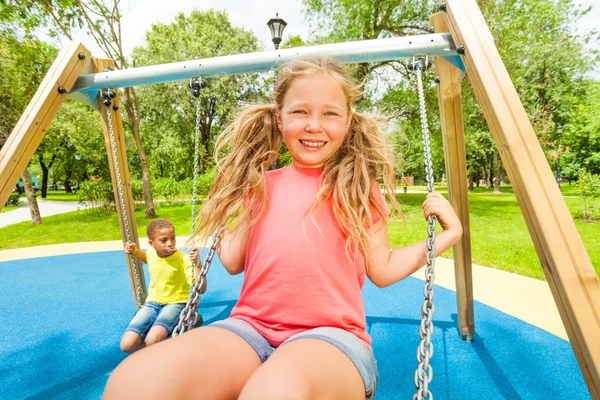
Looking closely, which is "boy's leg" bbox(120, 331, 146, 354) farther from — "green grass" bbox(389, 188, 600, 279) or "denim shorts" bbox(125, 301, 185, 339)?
"green grass" bbox(389, 188, 600, 279)

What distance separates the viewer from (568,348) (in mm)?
2795

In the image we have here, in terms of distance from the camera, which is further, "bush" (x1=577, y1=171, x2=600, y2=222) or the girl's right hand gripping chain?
"bush" (x1=577, y1=171, x2=600, y2=222)

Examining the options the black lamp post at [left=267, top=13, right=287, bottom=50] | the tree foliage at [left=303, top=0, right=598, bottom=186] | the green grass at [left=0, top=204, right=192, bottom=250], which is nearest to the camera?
the black lamp post at [left=267, top=13, right=287, bottom=50]

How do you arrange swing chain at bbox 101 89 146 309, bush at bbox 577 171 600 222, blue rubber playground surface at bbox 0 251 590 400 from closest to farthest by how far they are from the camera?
blue rubber playground surface at bbox 0 251 590 400
swing chain at bbox 101 89 146 309
bush at bbox 577 171 600 222

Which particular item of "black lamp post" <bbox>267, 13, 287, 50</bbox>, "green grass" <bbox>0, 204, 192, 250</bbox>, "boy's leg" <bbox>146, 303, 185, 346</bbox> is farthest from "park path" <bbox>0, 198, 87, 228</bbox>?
"boy's leg" <bbox>146, 303, 185, 346</bbox>

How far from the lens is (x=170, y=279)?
111 inches

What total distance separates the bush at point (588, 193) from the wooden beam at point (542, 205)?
8792 mm

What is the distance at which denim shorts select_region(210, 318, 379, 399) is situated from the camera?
44.9 inches

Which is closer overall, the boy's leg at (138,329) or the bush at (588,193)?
the boy's leg at (138,329)

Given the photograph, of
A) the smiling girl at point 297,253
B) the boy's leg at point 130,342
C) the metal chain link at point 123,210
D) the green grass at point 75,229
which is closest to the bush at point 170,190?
the green grass at point 75,229

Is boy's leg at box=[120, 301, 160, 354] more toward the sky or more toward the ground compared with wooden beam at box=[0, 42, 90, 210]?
more toward the ground

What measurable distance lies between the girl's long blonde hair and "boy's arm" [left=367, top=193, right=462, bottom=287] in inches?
1.9

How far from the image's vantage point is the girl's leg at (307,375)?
932 mm

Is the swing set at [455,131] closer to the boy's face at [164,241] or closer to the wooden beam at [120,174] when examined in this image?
the wooden beam at [120,174]
